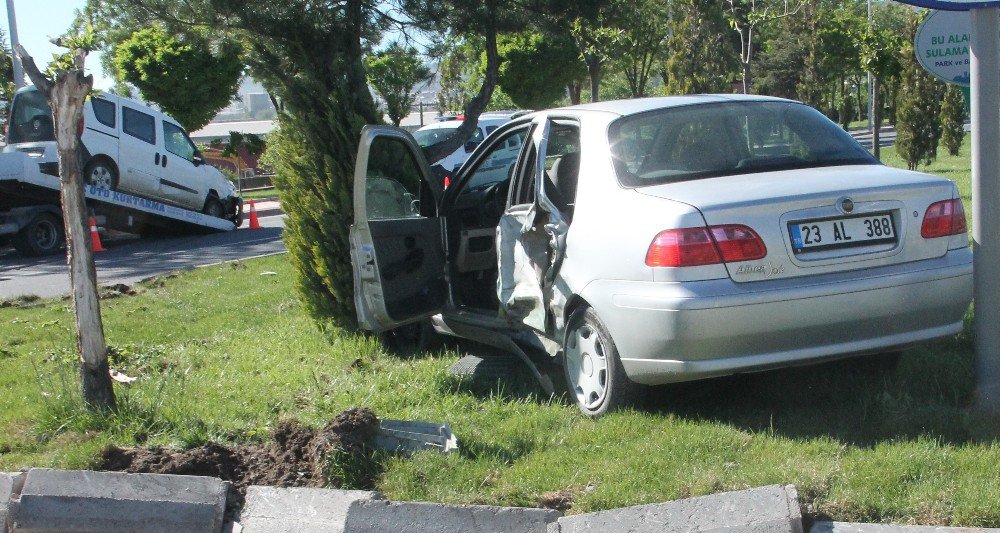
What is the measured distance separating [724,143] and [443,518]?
2.49 meters

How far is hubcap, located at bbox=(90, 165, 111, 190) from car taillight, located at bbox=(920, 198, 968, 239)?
14.5 meters

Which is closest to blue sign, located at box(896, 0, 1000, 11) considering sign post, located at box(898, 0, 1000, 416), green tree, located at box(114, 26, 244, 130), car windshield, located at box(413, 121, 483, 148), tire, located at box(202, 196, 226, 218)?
sign post, located at box(898, 0, 1000, 416)

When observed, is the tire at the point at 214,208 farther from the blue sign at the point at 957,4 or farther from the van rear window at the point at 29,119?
the blue sign at the point at 957,4

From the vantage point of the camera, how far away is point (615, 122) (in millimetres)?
5734

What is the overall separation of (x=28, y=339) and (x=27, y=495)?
4396 millimetres

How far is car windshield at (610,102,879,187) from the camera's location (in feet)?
17.6

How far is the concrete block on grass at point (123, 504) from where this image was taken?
4543 mm

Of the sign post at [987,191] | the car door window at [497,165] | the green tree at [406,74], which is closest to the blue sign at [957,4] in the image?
the sign post at [987,191]

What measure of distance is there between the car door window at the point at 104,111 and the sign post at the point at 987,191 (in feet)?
49.1

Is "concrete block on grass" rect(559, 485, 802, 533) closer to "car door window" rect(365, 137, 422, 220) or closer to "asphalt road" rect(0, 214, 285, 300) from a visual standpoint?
"car door window" rect(365, 137, 422, 220)

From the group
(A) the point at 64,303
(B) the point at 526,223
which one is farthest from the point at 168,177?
(B) the point at 526,223

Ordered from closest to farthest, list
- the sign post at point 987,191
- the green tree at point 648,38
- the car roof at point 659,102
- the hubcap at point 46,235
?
the sign post at point 987,191 → the car roof at point 659,102 → the hubcap at point 46,235 → the green tree at point 648,38

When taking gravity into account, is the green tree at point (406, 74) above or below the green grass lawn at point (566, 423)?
above

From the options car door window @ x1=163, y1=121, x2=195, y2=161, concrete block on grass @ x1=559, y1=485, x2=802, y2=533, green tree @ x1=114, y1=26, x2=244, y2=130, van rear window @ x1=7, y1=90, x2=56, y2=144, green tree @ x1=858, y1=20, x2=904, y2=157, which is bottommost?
concrete block on grass @ x1=559, y1=485, x2=802, y2=533
